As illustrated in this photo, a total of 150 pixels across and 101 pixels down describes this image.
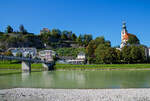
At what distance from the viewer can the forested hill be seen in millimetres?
98650

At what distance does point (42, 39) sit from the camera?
112 m

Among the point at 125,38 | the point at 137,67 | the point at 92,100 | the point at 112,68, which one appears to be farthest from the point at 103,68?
the point at 125,38

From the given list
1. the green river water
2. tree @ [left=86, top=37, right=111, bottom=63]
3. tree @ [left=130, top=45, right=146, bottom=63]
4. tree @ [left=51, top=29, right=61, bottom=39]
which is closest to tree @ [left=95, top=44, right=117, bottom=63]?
tree @ [left=86, top=37, right=111, bottom=63]

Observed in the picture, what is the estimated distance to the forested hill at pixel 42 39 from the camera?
9865cm

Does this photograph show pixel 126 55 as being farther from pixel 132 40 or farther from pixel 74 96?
pixel 74 96

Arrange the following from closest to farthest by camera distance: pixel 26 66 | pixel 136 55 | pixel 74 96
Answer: pixel 74 96, pixel 26 66, pixel 136 55

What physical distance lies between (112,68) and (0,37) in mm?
73890

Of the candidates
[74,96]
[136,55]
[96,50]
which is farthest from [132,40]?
[74,96]

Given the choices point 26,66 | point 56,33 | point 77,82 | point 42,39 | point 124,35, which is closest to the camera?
point 77,82

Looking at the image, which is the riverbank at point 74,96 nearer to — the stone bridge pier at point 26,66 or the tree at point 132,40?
the stone bridge pier at point 26,66

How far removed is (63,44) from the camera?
384 feet

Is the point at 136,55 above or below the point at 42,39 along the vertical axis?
below

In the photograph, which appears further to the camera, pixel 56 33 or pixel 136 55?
pixel 56 33

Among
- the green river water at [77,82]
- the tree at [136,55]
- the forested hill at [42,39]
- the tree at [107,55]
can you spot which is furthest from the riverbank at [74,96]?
the forested hill at [42,39]
